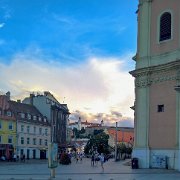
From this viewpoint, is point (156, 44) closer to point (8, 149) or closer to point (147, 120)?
point (147, 120)

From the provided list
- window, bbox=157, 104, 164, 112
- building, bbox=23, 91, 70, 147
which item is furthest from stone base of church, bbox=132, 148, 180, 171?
building, bbox=23, 91, 70, 147

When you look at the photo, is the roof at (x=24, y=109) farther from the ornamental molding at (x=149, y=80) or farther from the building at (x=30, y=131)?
the ornamental molding at (x=149, y=80)

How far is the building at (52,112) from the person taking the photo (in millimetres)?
119688

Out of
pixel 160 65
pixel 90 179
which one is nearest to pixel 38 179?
pixel 90 179

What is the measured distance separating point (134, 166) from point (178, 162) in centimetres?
494

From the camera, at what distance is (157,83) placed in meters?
42.1

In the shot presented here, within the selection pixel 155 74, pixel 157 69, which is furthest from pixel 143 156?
pixel 157 69

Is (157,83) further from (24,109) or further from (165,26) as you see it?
(24,109)

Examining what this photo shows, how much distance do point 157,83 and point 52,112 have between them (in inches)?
3151

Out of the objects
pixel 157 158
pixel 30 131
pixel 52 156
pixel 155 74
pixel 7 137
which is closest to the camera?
pixel 52 156

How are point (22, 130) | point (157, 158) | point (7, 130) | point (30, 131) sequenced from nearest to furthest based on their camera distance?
point (157, 158), point (7, 130), point (22, 130), point (30, 131)

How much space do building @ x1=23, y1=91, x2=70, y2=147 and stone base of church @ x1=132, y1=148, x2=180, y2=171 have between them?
75.5 m

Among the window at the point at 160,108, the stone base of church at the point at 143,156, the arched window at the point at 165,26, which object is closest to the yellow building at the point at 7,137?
the stone base of church at the point at 143,156

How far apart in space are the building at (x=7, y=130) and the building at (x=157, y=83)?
6004 cm
